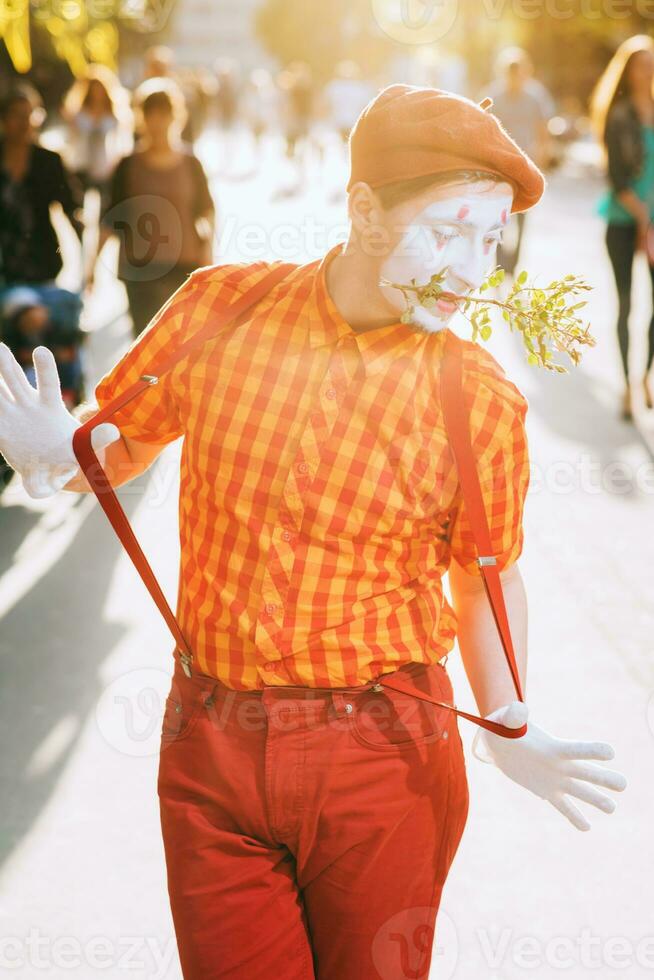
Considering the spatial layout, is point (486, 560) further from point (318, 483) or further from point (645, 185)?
point (645, 185)

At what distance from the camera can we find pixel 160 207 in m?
6.71

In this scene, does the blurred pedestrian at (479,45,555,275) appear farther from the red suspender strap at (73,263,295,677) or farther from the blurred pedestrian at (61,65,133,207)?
the red suspender strap at (73,263,295,677)

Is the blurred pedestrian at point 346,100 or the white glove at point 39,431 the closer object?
the white glove at point 39,431

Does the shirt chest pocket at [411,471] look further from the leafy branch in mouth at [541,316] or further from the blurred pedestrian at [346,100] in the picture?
the blurred pedestrian at [346,100]

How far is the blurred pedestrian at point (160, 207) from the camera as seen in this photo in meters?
6.69

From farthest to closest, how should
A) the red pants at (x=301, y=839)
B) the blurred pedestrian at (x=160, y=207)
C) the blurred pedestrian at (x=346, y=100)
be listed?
1. the blurred pedestrian at (x=346, y=100)
2. the blurred pedestrian at (x=160, y=207)
3. the red pants at (x=301, y=839)

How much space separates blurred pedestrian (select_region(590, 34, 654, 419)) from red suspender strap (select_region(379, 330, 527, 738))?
18.4 ft

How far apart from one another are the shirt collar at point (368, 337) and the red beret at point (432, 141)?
0.67 ft

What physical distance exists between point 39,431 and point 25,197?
4.85 m

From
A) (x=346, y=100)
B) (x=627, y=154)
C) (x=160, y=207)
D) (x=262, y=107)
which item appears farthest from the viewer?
(x=262, y=107)

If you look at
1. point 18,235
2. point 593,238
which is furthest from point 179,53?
point 18,235

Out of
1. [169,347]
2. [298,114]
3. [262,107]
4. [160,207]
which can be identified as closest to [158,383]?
[169,347]

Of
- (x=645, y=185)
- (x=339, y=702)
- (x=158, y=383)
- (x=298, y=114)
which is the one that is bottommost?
(x=298, y=114)

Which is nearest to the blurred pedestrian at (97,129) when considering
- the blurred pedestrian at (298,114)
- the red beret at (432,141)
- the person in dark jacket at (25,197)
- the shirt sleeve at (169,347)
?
the person in dark jacket at (25,197)
